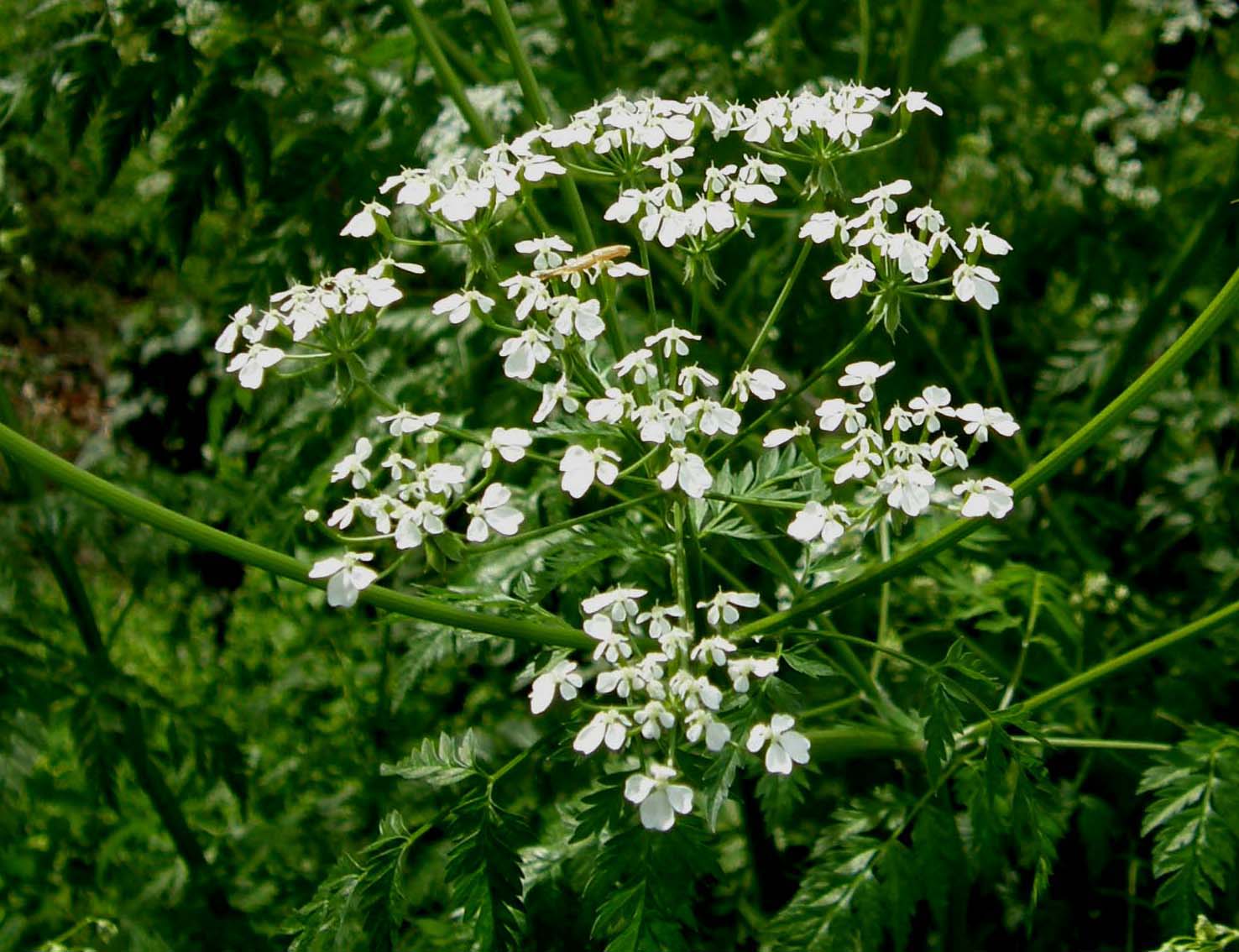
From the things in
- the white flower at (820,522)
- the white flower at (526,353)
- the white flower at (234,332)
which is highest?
the white flower at (234,332)

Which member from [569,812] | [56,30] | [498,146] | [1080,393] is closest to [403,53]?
[56,30]

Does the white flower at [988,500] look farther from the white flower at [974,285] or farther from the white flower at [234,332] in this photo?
the white flower at [234,332]

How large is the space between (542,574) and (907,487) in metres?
0.69

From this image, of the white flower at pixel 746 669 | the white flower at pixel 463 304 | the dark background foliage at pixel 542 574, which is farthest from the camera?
the dark background foliage at pixel 542 574

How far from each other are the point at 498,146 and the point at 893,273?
77 cm

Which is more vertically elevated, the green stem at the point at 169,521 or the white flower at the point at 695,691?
the green stem at the point at 169,521

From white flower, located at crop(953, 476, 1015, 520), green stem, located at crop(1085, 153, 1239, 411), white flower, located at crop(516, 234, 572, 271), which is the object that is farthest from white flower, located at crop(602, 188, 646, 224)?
green stem, located at crop(1085, 153, 1239, 411)

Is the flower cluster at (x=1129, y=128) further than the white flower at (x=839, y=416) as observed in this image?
Yes

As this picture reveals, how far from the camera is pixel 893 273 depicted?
92.2 inches

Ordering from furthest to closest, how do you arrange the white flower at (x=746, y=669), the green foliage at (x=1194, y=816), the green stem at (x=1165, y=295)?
1. the green stem at (x=1165, y=295)
2. the green foliage at (x=1194, y=816)
3. the white flower at (x=746, y=669)

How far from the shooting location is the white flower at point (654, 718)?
2.02 metres

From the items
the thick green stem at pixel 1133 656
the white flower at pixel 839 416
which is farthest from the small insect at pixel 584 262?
the thick green stem at pixel 1133 656

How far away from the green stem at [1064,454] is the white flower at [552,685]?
293 millimetres

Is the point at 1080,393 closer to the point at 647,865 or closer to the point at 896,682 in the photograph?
the point at 896,682
